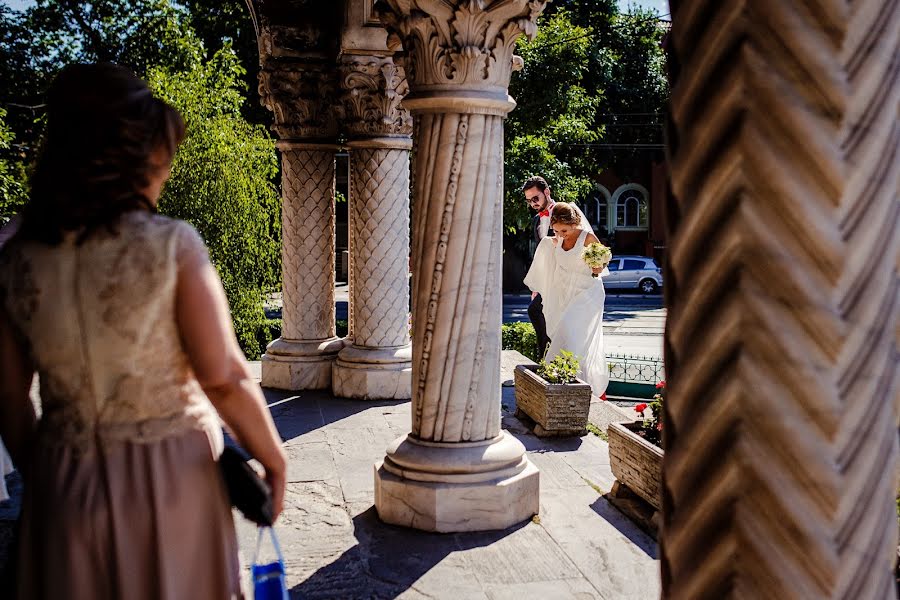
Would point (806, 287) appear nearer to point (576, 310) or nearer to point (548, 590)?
point (548, 590)

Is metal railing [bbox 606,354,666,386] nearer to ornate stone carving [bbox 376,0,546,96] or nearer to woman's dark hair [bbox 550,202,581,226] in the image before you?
woman's dark hair [bbox 550,202,581,226]

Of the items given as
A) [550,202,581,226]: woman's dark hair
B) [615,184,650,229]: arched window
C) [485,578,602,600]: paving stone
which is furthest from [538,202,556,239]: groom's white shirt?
[615,184,650,229]: arched window

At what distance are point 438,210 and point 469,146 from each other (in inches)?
13.7

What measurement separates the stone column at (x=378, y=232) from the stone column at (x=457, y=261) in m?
2.91

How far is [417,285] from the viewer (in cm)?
452

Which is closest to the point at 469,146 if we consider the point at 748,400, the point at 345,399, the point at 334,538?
the point at 334,538

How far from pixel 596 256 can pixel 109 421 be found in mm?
5991

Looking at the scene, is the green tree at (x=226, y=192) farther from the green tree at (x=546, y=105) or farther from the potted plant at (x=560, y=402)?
the potted plant at (x=560, y=402)

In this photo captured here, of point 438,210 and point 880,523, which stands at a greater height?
point 438,210

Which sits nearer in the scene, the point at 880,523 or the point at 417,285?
the point at 880,523

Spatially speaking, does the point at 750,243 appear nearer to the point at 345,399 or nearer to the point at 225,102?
the point at 345,399

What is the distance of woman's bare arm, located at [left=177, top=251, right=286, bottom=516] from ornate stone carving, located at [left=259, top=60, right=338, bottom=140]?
20.1ft

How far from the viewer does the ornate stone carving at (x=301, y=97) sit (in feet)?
25.5

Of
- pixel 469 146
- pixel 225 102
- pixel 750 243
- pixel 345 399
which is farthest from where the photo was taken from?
pixel 225 102
